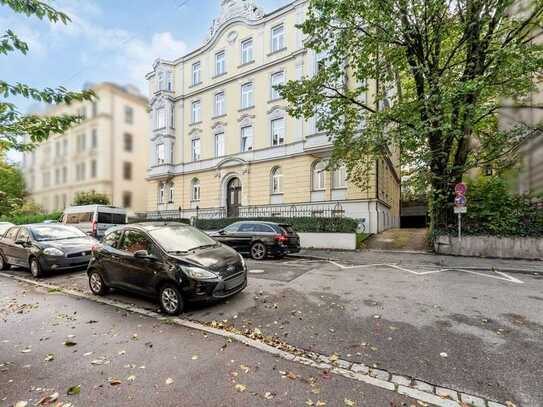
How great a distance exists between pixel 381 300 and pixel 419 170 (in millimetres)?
7553

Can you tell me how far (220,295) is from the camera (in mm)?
5090

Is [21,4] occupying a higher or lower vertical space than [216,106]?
lower

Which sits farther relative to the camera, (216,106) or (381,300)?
(216,106)

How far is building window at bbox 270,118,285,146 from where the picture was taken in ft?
67.6

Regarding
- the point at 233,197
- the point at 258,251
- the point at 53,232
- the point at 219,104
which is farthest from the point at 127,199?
the point at 219,104

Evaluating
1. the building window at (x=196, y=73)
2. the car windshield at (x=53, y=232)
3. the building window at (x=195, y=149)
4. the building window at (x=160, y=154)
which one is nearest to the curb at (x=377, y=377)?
the car windshield at (x=53, y=232)

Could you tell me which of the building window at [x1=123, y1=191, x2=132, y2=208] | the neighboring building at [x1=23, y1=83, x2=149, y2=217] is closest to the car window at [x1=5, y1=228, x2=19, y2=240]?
the neighboring building at [x1=23, y1=83, x2=149, y2=217]

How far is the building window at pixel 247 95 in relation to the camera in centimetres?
2244

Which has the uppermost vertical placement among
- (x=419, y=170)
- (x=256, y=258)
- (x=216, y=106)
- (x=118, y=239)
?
(x=216, y=106)

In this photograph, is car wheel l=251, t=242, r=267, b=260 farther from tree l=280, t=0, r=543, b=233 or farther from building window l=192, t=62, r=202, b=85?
building window l=192, t=62, r=202, b=85

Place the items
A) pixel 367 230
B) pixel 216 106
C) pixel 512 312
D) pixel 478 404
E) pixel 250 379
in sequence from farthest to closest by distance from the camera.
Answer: pixel 216 106 < pixel 367 230 < pixel 512 312 < pixel 250 379 < pixel 478 404

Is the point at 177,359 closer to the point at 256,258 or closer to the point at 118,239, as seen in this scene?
the point at 118,239

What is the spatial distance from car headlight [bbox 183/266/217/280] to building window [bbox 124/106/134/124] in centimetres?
264

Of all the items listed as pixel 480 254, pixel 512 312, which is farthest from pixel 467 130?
pixel 512 312
